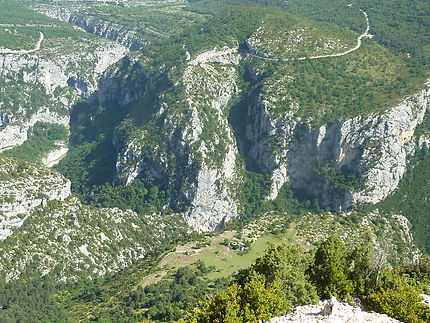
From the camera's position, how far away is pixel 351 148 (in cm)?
14800

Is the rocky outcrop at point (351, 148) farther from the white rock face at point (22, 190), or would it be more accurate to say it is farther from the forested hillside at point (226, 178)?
the white rock face at point (22, 190)

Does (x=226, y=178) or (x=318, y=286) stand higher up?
(x=318, y=286)

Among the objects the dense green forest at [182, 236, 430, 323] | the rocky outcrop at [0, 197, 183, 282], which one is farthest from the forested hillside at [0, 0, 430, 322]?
the dense green forest at [182, 236, 430, 323]

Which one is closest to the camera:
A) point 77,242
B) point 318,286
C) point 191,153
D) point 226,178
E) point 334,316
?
point 334,316

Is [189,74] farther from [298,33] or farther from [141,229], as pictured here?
[141,229]

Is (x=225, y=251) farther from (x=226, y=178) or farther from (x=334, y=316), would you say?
(x=334, y=316)

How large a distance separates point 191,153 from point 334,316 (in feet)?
367

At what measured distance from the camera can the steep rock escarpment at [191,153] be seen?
15862 cm

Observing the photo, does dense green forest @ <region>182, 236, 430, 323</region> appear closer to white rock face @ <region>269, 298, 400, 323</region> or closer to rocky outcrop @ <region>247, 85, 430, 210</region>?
white rock face @ <region>269, 298, 400, 323</region>

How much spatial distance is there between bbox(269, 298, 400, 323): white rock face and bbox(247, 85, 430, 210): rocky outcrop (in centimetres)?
9758

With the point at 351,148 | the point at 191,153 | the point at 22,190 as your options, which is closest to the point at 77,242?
the point at 22,190

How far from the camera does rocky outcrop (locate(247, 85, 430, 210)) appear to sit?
14462cm

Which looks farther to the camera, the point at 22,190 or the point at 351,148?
the point at 351,148

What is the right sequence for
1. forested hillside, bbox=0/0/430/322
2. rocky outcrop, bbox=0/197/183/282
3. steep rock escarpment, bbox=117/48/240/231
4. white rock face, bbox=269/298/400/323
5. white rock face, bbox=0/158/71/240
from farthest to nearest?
steep rock escarpment, bbox=117/48/240/231 → white rock face, bbox=0/158/71/240 → rocky outcrop, bbox=0/197/183/282 → forested hillside, bbox=0/0/430/322 → white rock face, bbox=269/298/400/323
